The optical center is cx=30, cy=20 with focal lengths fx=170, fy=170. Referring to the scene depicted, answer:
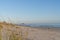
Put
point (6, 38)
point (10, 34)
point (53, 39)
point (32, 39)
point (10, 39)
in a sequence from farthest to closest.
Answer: point (53, 39) < point (32, 39) < point (10, 34) < point (10, 39) < point (6, 38)

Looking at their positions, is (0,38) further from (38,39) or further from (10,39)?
(38,39)

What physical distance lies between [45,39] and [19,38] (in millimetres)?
1450

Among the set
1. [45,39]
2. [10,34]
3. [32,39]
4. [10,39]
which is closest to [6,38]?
[10,39]

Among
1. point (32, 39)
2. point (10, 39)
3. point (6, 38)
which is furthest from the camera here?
point (32, 39)

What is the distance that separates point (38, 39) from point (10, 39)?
1448 mm

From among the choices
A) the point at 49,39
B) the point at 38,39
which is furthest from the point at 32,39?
the point at 49,39

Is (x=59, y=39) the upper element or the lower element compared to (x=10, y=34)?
lower

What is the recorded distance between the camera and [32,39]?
4758 millimetres

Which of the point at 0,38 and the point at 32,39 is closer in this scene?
the point at 0,38

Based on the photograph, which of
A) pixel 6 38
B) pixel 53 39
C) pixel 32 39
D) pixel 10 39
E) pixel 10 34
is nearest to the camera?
pixel 6 38

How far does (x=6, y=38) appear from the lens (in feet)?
11.0

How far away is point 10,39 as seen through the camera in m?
3.57

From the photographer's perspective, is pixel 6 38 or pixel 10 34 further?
pixel 10 34

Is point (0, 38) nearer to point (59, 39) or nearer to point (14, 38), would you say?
point (14, 38)
